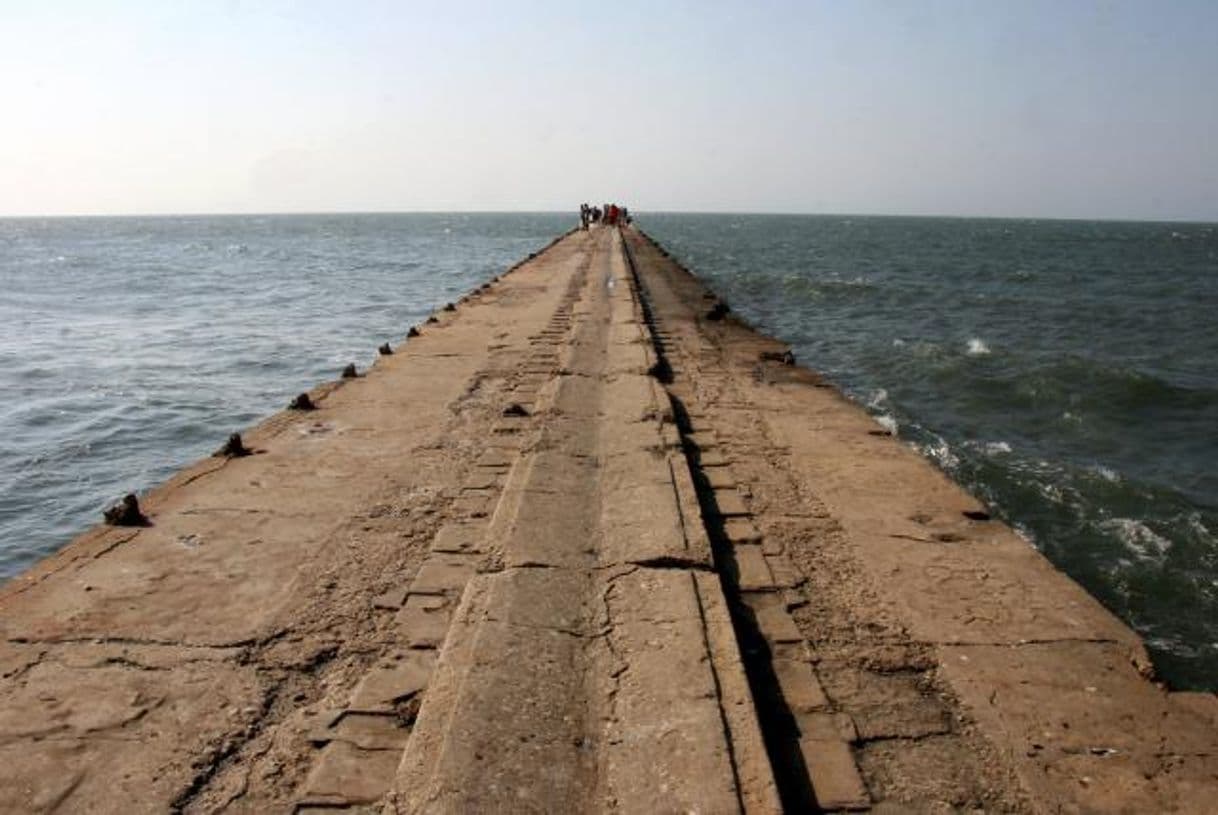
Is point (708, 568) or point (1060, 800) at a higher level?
point (708, 568)

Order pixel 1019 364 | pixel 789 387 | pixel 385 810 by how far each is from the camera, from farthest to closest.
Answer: pixel 1019 364 < pixel 789 387 < pixel 385 810

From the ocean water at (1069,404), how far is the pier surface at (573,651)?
1.86 metres

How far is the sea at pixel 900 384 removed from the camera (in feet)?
21.9

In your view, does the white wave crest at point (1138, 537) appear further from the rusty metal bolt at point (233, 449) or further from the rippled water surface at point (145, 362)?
the rippled water surface at point (145, 362)

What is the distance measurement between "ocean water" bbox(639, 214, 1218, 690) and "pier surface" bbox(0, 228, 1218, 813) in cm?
186

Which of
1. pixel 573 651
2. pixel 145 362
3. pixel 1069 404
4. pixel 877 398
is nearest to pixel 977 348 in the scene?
pixel 1069 404

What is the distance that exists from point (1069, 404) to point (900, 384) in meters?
2.33

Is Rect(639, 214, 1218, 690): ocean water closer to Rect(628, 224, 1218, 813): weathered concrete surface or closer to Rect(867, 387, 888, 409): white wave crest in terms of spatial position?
Rect(867, 387, 888, 409): white wave crest

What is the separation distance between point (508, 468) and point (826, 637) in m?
2.45

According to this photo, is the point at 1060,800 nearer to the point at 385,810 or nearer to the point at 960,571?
the point at 960,571

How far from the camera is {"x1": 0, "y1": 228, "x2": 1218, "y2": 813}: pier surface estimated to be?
246cm

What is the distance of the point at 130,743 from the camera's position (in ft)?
8.52

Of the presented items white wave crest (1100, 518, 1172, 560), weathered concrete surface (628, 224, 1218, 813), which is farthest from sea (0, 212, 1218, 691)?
weathered concrete surface (628, 224, 1218, 813)

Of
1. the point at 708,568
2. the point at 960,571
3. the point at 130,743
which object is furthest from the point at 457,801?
the point at 960,571
